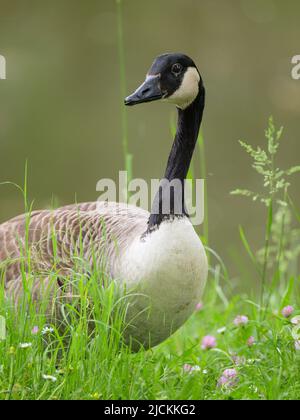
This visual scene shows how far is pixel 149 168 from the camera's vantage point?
8242mm

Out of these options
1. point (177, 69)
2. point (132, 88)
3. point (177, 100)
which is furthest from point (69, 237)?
point (132, 88)

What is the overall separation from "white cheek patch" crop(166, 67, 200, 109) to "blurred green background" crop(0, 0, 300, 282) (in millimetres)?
3602

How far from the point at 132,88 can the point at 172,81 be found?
5654 millimetres

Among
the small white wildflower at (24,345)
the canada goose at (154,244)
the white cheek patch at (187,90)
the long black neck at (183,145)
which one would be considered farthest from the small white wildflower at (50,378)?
the white cheek patch at (187,90)

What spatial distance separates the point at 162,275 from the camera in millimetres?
3449

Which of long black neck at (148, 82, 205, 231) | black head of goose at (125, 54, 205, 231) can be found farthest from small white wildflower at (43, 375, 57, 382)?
long black neck at (148, 82, 205, 231)

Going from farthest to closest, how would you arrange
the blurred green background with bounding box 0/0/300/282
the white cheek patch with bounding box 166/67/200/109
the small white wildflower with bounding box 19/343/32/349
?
the blurred green background with bounding box 0/0/300/282, the white cheek patch with bounding box 166/67/200/109, the small white wildflower with bounding box 19/343/32/349

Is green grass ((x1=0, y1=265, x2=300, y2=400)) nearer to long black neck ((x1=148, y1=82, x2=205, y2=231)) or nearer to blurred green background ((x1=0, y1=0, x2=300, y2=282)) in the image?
long black neck ((x1=148, y1=82, x2=205, y2=231))

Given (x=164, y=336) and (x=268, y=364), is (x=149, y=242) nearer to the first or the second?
(x=164, y=336)

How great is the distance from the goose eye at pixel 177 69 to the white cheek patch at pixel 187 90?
0.11ft

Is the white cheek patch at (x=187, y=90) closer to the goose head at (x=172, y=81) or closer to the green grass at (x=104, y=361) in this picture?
the goose head at (x=172, y=81)

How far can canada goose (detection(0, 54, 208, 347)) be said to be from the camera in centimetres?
346

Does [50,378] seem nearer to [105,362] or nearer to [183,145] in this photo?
[105,362]

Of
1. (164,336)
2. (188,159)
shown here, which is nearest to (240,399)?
(164,336)
